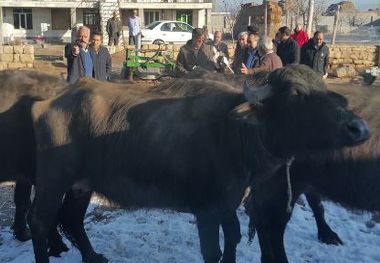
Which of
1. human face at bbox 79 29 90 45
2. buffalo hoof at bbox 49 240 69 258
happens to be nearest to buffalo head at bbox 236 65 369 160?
buffalo hoof at bbox 49 240 69 258

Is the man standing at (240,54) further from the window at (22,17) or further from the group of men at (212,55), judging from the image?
the window at (22,17)

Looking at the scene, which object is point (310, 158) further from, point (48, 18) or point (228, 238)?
point (48, 18)

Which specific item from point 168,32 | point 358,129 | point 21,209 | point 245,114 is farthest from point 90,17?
point 358,129

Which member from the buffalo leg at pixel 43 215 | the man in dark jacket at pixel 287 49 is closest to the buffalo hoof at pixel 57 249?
the buffalo leg at pixel 43 215

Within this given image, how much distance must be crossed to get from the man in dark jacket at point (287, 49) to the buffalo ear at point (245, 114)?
637 centimetres

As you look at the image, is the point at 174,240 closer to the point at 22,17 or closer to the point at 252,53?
the point at 252,53

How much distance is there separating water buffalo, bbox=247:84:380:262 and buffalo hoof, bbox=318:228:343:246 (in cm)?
107

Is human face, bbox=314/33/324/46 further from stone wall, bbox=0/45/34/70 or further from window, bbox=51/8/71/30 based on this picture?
window, bbox=51/8/71/30

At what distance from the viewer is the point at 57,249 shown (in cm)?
516

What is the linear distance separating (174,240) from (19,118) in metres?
2.02

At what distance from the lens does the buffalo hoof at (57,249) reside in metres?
5.11

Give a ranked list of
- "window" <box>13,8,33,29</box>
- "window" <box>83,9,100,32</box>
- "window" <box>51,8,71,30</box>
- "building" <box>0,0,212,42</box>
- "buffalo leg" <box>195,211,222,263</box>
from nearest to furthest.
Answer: "buffalo leg" <box>195,211,222,263</box>
"building" <box>0,0,212,42</box>
"window" <box>13,8,33,29</box>
"window" <box>83,9,100,32</box>
"window" <box>51,8,71,30</box>

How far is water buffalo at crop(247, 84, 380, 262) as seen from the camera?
4.33 m

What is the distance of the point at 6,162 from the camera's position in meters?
4.70
